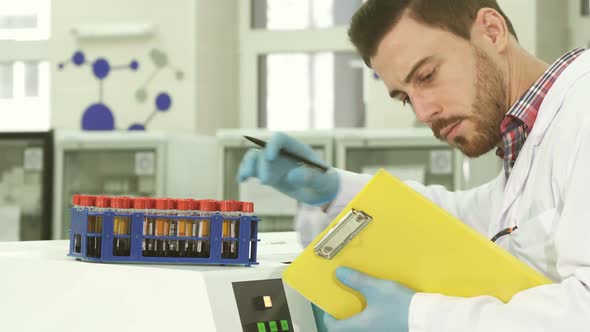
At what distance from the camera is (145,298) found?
2.99ft

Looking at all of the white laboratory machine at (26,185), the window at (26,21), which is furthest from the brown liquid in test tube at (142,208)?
the window at (26,21)

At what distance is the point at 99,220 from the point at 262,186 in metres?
2.73

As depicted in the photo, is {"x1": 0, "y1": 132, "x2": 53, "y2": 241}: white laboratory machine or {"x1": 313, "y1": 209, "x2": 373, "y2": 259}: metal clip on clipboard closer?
{"x1": 313, "y1": 209, "x2": 373, "y2": 259}: metal clip on clipboard

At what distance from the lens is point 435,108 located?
50.3 inches

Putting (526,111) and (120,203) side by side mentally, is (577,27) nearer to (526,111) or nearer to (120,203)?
(526,111)

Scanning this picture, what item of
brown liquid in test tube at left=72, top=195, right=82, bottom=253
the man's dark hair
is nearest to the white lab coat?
the man's dark hair

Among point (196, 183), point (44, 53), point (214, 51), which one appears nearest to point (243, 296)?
point (196, 183)

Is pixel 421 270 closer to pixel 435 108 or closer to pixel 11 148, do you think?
pixel 435 108

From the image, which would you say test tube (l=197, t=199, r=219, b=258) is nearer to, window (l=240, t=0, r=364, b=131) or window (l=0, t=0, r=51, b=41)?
window (l=240, t=0, r=364, b=131)

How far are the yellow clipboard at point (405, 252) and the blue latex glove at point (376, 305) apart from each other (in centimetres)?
1

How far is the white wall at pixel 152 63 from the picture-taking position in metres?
4.45

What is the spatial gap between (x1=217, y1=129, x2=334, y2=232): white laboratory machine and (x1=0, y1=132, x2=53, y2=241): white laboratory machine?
0.89 metres

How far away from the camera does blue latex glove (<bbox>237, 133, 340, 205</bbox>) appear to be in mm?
1159

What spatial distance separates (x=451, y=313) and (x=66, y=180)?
11.1 feet
